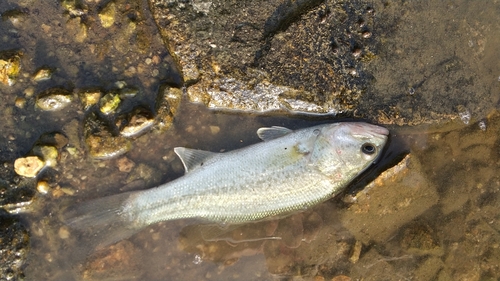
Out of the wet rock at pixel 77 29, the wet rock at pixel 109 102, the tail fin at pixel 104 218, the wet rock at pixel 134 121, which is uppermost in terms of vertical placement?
the wet rock at pixel 77 29

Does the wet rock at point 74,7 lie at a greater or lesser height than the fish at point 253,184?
greater

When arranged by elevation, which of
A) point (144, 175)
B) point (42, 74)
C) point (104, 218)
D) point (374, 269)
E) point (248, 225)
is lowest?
point (374, 269)

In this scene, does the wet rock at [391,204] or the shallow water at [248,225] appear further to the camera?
the wet rock at [391,204]

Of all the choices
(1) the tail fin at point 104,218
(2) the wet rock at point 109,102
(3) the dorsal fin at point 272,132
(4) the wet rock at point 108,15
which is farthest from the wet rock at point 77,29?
(3) the dorsal fin at point 272,132

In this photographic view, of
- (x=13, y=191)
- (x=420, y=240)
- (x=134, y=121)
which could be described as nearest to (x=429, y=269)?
(x=420, y=240)

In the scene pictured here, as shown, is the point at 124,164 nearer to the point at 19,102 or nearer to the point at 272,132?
the point at 19,102

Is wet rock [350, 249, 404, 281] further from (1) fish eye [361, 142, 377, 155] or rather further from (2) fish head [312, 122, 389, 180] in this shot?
(1) fish eye [361, 142, 377, 155]

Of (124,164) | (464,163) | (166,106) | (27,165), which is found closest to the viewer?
(27,165)

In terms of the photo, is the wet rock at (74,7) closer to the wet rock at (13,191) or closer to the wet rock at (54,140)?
the wet rock at (54,140)
